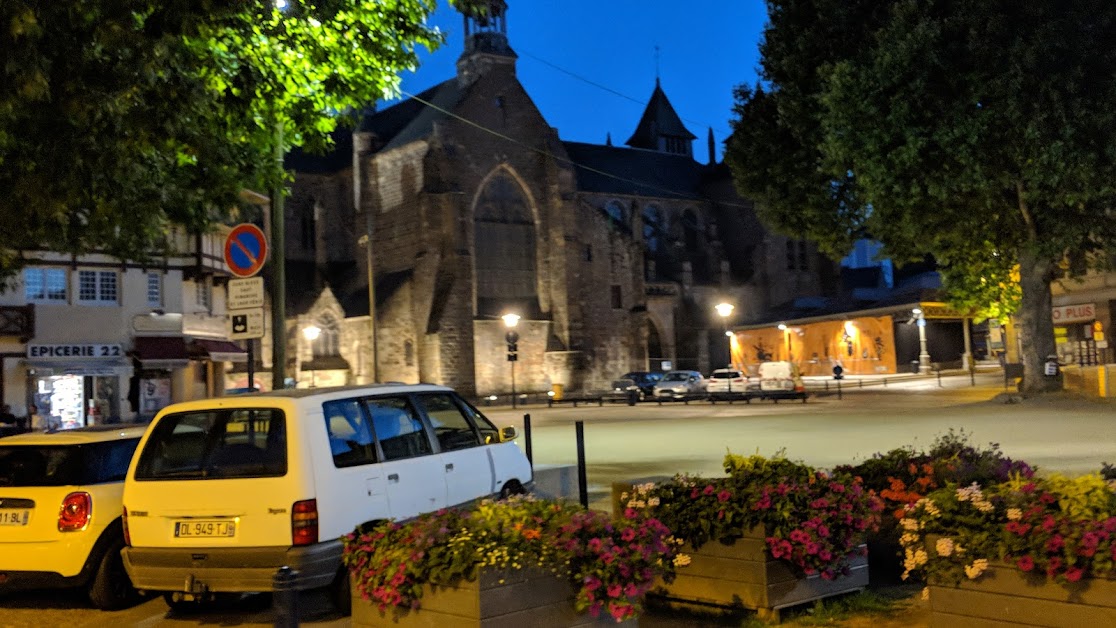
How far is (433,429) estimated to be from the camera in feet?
26.5

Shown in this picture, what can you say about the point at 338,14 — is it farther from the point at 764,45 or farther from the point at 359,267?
the point at 359,267

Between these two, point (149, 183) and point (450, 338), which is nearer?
point (149, 183)

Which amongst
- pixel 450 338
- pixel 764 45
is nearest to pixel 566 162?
pixel 450 338

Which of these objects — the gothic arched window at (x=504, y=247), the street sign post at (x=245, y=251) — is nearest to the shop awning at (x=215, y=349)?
the gothic arched window at (x=504, y=247)

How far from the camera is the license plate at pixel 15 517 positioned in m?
7.71

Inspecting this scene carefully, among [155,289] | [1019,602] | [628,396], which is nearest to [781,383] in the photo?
[628,396]

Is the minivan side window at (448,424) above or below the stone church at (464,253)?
below

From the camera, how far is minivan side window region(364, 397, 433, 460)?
7.43m

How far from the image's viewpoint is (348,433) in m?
7.11

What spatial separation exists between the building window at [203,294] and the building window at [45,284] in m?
4.93

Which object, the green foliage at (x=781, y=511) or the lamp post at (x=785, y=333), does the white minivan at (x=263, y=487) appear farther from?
the lamp post at (x=785, y=333)

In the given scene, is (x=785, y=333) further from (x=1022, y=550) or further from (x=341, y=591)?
(x=1022, y=550)

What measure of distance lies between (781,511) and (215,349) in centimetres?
3212

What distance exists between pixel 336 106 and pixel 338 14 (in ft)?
4.27
